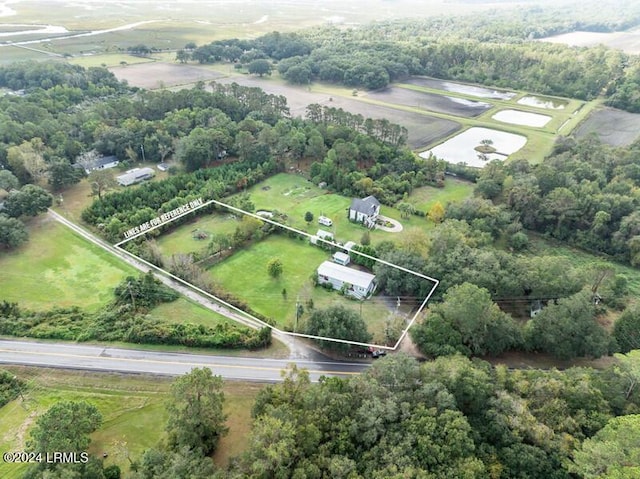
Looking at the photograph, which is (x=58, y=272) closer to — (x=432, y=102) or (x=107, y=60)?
(x=432, y=102)

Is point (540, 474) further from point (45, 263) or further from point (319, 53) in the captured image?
point (319, 53)

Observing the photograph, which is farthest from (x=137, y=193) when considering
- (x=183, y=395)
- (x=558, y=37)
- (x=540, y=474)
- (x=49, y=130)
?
(x=558, y=37)

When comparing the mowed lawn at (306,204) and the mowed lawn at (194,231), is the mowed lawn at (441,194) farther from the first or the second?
the mowed lawn at (194,231)

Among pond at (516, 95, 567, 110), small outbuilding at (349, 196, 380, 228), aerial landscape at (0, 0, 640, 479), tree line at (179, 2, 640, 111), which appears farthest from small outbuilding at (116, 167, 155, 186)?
pond at (516, 95, 567, 110)

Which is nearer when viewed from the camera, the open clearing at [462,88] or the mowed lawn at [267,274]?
the mowed lawn at [267,274]

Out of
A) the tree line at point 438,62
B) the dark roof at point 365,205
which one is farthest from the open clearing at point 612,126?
the dark roof at point 365,205
